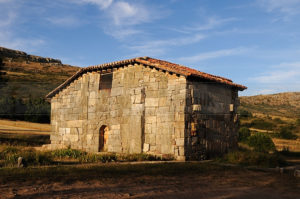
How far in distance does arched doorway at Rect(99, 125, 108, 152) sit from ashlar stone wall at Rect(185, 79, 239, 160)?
4834mm

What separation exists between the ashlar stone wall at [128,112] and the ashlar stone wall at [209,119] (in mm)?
513

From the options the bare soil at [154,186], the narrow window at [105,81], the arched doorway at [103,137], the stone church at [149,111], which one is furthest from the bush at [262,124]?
the bare soil at [154,186]

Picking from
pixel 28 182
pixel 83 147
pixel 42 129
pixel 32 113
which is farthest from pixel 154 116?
pixel 32 113

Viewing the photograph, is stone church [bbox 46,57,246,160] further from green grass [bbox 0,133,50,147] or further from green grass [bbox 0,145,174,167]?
green grass [bbox 0,133,50,147]

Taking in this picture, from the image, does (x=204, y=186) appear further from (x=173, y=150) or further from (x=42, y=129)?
(x=42, y=129)

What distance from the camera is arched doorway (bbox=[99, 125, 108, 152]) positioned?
15258mm

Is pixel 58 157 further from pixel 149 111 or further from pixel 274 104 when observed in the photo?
pixel 274 104

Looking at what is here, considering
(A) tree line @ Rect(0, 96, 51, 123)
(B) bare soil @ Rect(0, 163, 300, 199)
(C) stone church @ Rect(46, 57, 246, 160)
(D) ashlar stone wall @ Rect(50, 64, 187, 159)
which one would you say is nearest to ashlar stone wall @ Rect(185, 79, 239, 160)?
(C) stone church @ Rect(46, 57, 246, 160)

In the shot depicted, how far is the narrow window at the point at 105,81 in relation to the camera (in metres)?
15.4

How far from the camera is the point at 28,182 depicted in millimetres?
7059

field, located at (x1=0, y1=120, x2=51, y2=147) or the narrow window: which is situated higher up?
the narrow window

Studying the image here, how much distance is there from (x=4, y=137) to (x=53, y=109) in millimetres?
6352

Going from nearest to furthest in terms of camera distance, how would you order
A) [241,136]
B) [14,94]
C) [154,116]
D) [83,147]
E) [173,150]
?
[173,150], [154,116], [83,147], [241,136], [14,94]

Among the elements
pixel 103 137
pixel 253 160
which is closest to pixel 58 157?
pixel 103 137
